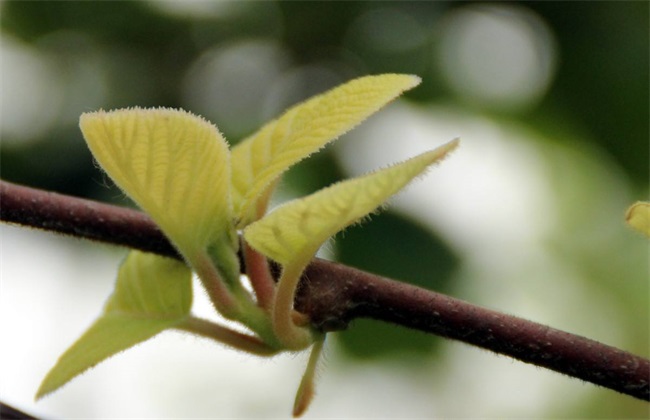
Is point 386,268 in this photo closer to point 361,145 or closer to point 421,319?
point 361,145

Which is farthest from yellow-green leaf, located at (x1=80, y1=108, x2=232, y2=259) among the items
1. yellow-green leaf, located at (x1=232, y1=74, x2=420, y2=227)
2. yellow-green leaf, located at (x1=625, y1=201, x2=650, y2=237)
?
yellow-green leaf, located at (x1=625, y1=201, x2=650, y2=237)

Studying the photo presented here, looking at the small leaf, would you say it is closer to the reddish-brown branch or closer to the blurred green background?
the reddish-brown branch

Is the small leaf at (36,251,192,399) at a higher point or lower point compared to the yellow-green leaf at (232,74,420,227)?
lower

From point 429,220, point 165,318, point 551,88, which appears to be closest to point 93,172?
point 429,220

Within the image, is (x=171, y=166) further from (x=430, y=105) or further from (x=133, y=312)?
(x=430, y=105)

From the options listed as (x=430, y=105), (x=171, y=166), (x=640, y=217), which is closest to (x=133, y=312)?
(x=171, y=166)
